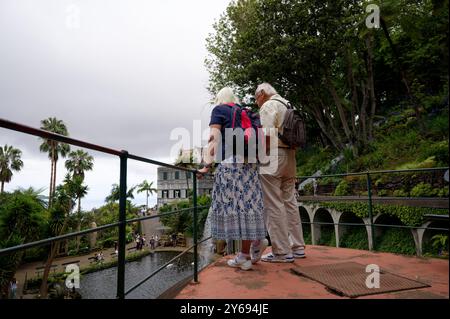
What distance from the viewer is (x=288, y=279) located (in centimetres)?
237

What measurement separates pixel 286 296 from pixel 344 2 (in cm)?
1349

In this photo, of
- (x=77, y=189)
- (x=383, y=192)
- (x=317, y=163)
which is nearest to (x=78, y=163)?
(x=77, y=189)

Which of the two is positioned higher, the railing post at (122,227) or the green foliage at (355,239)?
the railing post at (122,227)

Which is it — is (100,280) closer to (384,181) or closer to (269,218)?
(384,181)

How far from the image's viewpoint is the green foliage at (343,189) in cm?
1400

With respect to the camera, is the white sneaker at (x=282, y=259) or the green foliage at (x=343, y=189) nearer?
the white sneaker at (x=282, y=259)

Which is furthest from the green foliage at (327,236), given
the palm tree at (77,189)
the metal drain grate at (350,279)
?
the palm tree at (77,189)

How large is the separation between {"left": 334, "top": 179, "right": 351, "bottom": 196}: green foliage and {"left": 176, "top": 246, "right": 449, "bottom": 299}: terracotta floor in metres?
11.3

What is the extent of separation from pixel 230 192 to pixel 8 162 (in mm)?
41334

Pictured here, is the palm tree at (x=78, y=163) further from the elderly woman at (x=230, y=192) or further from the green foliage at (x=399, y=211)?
the elderly woman at (x=230, y=192)

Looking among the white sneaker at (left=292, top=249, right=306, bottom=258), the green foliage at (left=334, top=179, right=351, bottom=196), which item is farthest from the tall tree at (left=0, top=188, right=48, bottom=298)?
the white sneaker at (left=292, top=249, right=306, bottom=258)

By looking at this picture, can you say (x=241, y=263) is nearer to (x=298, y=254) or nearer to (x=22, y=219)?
(x=298, y=254)

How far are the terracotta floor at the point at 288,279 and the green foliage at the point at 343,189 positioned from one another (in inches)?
447
